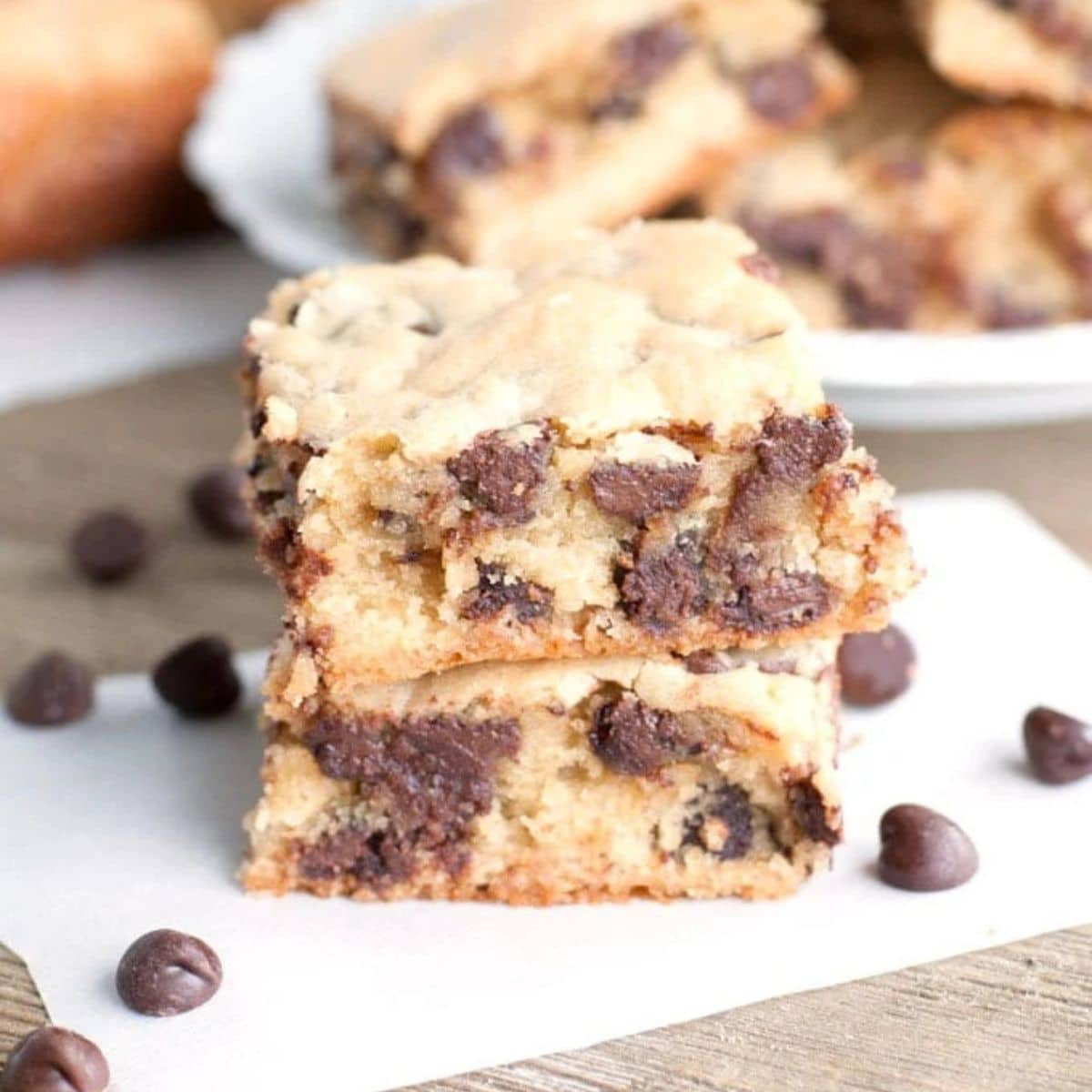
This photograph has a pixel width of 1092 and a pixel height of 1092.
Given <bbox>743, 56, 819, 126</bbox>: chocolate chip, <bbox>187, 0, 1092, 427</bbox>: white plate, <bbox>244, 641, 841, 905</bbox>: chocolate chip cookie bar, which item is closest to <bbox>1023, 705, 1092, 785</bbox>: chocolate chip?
<bbox>244, 641, 841, 905</bbox>: chocolate chip cookie bar

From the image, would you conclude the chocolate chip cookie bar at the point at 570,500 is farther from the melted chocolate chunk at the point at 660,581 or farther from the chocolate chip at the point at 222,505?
the chocolate chip at the point at 222,505

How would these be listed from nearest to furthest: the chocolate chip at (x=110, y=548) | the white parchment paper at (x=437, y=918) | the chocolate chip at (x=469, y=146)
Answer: the white parchment paper at (x=437, y=918) → the chocolate chip at (x=110, y=548) → the chocolate chip at (x=469, y=146)

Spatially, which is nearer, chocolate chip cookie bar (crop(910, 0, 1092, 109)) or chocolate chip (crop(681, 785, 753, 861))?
chocolate chip (crop(681, 785, 753, 861))

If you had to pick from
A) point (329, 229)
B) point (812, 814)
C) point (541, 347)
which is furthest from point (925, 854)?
point (329, 229)

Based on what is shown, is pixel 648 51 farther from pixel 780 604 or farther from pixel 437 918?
pixel 437 918

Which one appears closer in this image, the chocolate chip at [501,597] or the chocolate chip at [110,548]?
the chocolate chip at [501,597]

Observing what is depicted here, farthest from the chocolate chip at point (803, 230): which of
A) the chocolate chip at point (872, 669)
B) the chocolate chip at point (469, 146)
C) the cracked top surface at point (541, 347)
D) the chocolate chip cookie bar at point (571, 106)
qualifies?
the chocolate chip at point (872, 669)

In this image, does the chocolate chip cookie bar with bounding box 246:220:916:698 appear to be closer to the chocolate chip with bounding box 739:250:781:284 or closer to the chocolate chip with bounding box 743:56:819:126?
the chocolate chip with bounding box 739:250:781:284
